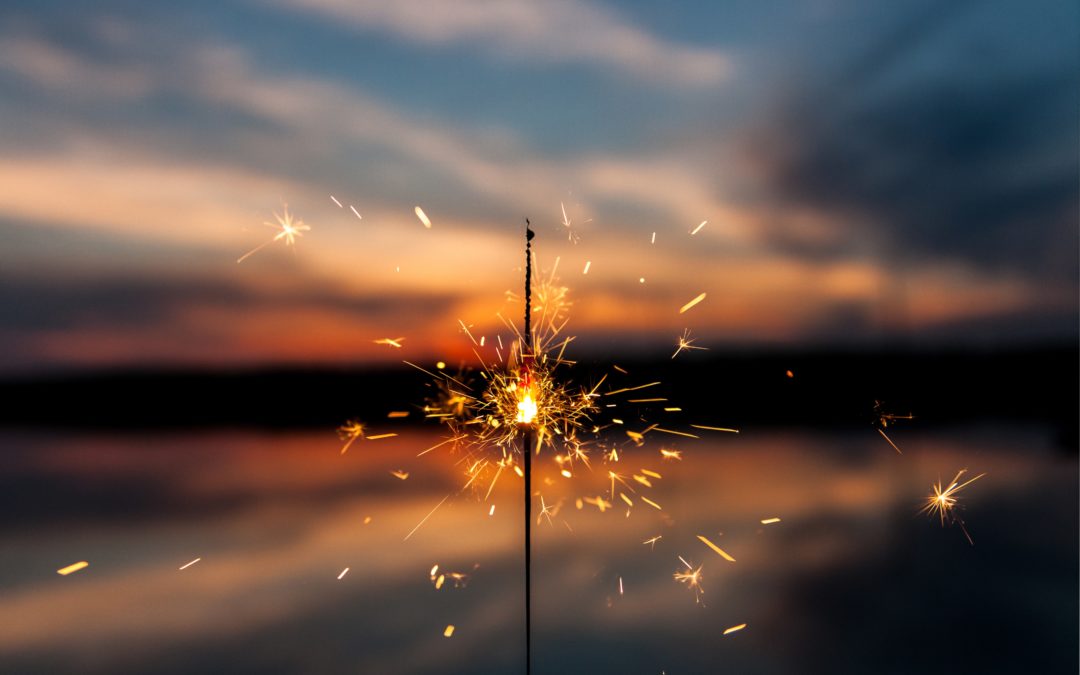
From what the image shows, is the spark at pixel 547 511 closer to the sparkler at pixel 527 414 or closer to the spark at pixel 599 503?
the spark at pixel 599 503

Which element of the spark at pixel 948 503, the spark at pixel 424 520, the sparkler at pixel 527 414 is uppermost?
the sparkler at pixel 527 414

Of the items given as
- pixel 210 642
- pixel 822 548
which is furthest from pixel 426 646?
pixel 822 548

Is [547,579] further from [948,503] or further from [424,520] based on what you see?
[948,503]

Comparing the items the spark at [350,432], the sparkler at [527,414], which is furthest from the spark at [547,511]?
the spark at [350,432]

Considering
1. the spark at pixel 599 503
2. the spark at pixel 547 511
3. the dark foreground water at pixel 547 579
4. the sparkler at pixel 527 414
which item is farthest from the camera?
the spark at pixel 599 503

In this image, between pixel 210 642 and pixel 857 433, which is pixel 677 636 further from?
pixel 857 433

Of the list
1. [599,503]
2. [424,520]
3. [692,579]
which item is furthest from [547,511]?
[692,579]

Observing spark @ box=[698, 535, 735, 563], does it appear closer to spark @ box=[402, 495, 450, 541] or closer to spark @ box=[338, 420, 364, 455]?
spark @ box=[402, 495, 450, 541]
